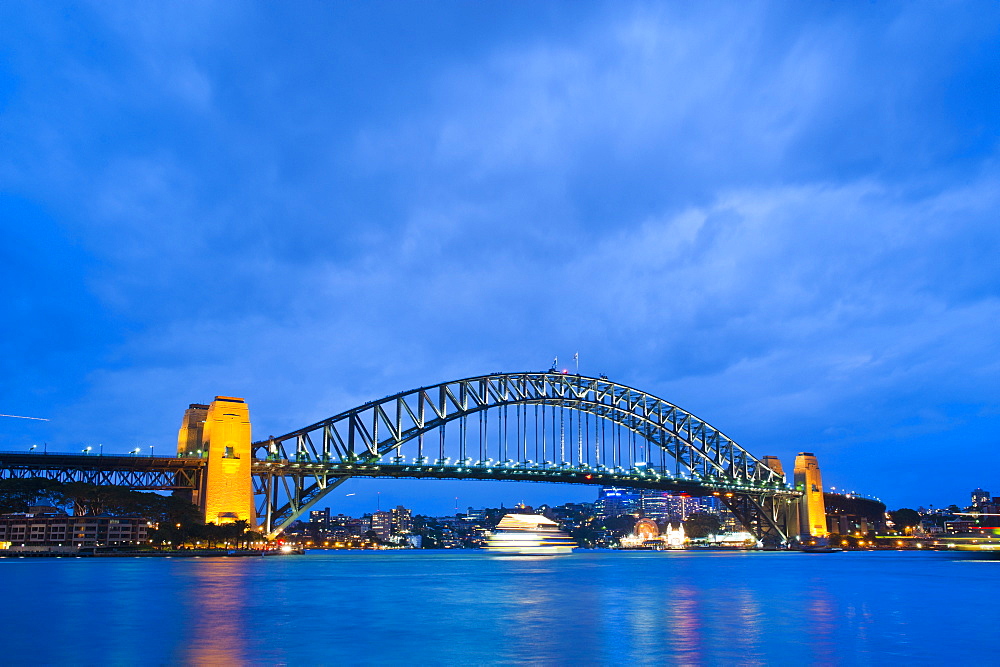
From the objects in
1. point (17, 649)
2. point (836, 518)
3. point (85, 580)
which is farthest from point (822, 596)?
point (836, 518)

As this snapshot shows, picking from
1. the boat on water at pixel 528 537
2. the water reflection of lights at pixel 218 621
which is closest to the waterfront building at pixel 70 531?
the water reflection of lights at pixel 218 621

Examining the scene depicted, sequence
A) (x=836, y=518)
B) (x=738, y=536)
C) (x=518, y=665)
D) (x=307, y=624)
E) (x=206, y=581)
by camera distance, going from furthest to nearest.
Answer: (x=738, y=536) < (x=836, y=518) < (x=206, y=581) < (x=307, y=624) < (x=518, y=665)

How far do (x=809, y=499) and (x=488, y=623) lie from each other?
4113 inches

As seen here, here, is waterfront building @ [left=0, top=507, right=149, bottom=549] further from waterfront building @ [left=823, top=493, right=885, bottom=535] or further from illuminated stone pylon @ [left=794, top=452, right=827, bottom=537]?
waterfront building @ [left=823, top=493, right=885, bottom=535]

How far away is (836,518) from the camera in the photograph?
157000mm

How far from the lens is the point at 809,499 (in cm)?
11844

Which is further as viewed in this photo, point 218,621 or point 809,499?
point 809,499

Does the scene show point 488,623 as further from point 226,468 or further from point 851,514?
point 851,514

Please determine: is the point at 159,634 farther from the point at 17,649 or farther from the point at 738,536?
the point at 738,536

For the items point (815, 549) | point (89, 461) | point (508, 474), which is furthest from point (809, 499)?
point (89, 461)

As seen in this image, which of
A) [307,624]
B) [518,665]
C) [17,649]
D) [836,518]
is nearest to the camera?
[518,665]

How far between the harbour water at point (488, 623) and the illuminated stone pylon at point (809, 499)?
80.2 metres

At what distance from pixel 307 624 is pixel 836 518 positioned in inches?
5937

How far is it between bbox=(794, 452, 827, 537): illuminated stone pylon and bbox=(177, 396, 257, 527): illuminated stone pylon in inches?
2943
